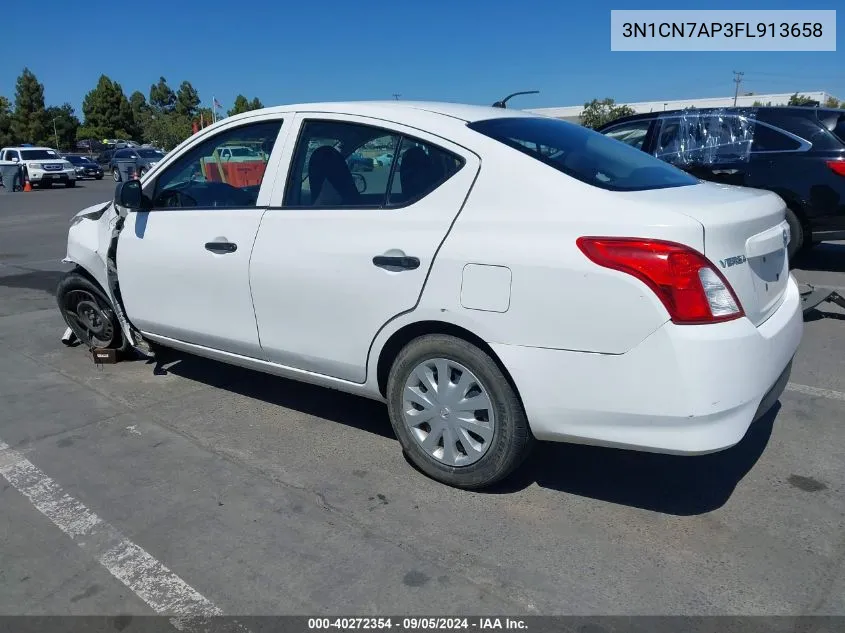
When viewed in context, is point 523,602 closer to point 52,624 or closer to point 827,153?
point 52,624

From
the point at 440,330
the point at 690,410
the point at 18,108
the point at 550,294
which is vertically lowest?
the point at 690,410

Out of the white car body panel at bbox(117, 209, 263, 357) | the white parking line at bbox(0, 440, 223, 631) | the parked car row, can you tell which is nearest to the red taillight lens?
the white car body panel at bbox(117, 209, 263, 357)

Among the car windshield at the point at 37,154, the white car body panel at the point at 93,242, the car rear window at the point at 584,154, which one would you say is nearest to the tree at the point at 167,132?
the car windshield at the point at 37,154

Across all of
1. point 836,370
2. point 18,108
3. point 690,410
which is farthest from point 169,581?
point 18,108

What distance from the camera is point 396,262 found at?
3158mm

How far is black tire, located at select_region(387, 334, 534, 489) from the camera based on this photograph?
9.77 feet

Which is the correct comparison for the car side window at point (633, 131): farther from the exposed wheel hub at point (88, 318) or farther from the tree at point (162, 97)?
the tree at point (162, 97)

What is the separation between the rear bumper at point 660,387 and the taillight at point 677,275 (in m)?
0.06

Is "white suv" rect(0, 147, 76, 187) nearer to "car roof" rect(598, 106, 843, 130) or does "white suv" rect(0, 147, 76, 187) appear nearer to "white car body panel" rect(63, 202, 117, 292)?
"car roof" rect(598, 106, 843, 130)

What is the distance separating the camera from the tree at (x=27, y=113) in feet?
227

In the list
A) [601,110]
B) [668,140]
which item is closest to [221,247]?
[668,140]

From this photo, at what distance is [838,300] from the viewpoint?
18.0ft

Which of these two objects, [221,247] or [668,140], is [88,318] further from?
[668,140]

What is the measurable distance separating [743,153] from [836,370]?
3.81 metres
